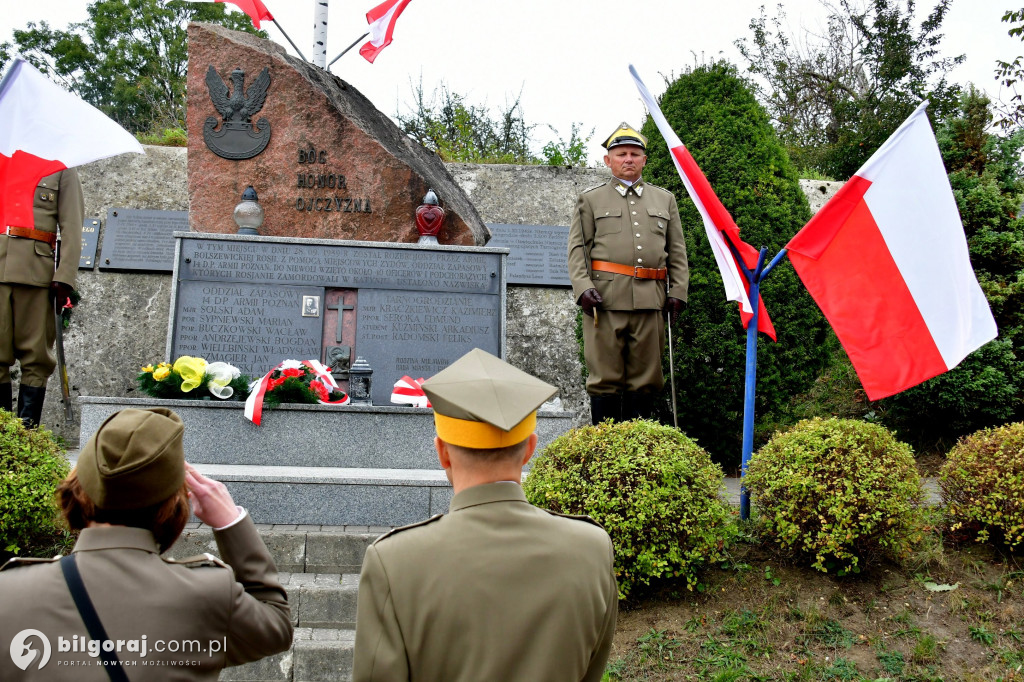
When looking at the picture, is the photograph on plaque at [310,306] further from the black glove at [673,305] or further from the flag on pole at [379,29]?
the flag on pole at [379,29]

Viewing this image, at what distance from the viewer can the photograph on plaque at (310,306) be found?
18.9ft

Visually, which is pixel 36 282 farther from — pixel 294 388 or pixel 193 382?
pixel 294 388

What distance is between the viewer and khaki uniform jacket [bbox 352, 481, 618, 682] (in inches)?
54.9

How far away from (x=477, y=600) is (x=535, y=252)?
744cm

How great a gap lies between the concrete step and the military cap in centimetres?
187

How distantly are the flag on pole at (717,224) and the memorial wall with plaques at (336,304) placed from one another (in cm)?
191

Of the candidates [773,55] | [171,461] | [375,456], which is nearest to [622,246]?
[375,456]

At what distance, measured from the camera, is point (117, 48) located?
2273 centimetres

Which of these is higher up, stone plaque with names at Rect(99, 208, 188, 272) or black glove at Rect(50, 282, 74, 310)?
stone plaque with names at Rect(99, 208, 188, 272)

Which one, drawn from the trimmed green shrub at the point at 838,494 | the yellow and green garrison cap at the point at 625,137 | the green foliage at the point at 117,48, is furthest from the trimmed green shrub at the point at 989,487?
the green foliage at the point at 117,48

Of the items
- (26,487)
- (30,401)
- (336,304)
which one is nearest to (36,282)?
(30,401)

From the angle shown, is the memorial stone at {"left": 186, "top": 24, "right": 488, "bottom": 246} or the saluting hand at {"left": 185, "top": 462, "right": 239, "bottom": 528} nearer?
the saluting hand at {"left": 185, "top": 462, "right": 239, "bottom": 528}

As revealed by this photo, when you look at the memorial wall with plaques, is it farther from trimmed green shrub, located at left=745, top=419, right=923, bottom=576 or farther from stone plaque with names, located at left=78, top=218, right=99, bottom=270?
stone plaque with names, located at left=78, top=218, right=99, bottom=270

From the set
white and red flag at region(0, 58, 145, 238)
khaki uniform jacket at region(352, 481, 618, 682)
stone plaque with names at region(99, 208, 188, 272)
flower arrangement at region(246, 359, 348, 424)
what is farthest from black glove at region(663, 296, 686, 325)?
stone plaque with names at region(99, 208, 188, 272)
